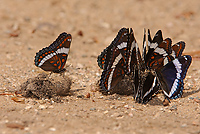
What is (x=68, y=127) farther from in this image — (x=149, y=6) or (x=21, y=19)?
(x=149, y=6)

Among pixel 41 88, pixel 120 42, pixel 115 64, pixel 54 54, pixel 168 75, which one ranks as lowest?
pixel 41 88

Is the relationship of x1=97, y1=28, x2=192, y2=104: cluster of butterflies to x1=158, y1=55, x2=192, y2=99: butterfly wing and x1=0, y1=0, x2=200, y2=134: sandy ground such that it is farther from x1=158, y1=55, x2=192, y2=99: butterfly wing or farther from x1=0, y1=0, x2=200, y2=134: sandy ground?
x1=0, y1=0, x2=200, y2=134: sandy ground

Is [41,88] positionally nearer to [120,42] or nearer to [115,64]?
[115,64]

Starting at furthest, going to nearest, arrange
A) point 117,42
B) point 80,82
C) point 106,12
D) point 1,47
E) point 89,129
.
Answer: point 106,12
point 1,47
point 80,82
point 117,42
point 89,129

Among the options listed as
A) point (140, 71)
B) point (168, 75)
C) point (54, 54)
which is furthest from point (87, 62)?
point (168, 75)

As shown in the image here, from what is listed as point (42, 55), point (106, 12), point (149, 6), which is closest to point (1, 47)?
point (42, 55)

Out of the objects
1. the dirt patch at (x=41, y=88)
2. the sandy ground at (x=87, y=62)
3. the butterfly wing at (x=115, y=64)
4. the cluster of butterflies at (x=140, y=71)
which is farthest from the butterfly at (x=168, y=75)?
the dirt patch at (x=41, y=88)

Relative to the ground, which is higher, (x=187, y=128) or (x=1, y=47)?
(x=1, y=47)
